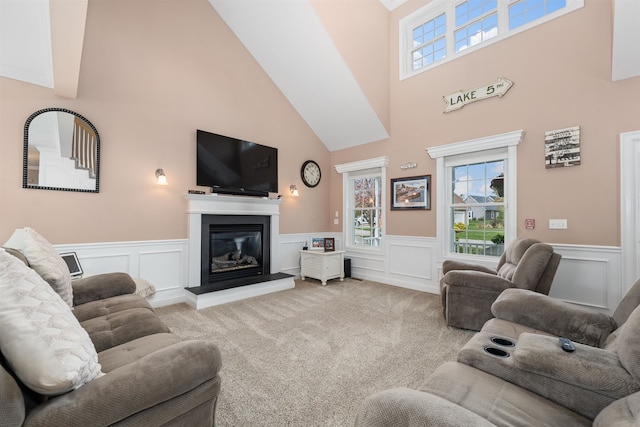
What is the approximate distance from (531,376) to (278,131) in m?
4.74

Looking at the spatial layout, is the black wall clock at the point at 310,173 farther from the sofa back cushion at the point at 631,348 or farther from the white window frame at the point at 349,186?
the sofa back cushion at the point at 631,348

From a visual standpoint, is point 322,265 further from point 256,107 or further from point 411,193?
point 256,107

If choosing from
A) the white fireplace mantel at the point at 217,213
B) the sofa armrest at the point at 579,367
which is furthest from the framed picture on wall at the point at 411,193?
the sofa armrest at the point at 579,367

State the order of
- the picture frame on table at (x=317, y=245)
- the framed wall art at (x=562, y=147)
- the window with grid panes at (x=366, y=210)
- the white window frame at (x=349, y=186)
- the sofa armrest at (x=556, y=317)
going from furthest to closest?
the window with grid panes at (x=366, y=210) < the picture frame on table at (x=317, y=245) < the white window frame at (x=349, y=186) < the framed wall art at (x=562, y=147) < the sofa armrest at (x=556, y=317)

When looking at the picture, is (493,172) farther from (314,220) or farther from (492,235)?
(314,220)

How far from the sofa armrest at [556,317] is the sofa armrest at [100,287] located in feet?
10.0

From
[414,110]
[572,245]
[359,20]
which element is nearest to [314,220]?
[414,110]

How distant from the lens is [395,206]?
4836 mm

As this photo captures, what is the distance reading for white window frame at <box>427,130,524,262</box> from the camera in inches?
142

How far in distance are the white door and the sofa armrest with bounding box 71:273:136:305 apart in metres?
4.93

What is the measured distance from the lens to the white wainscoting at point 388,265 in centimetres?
305

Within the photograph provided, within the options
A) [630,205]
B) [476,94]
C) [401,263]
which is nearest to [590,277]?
[630,205]

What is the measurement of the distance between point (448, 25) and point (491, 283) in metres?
3.97

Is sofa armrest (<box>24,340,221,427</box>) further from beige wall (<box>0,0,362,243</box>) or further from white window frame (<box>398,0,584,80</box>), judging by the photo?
white window frame (<box>398,0,584,80</box>)
